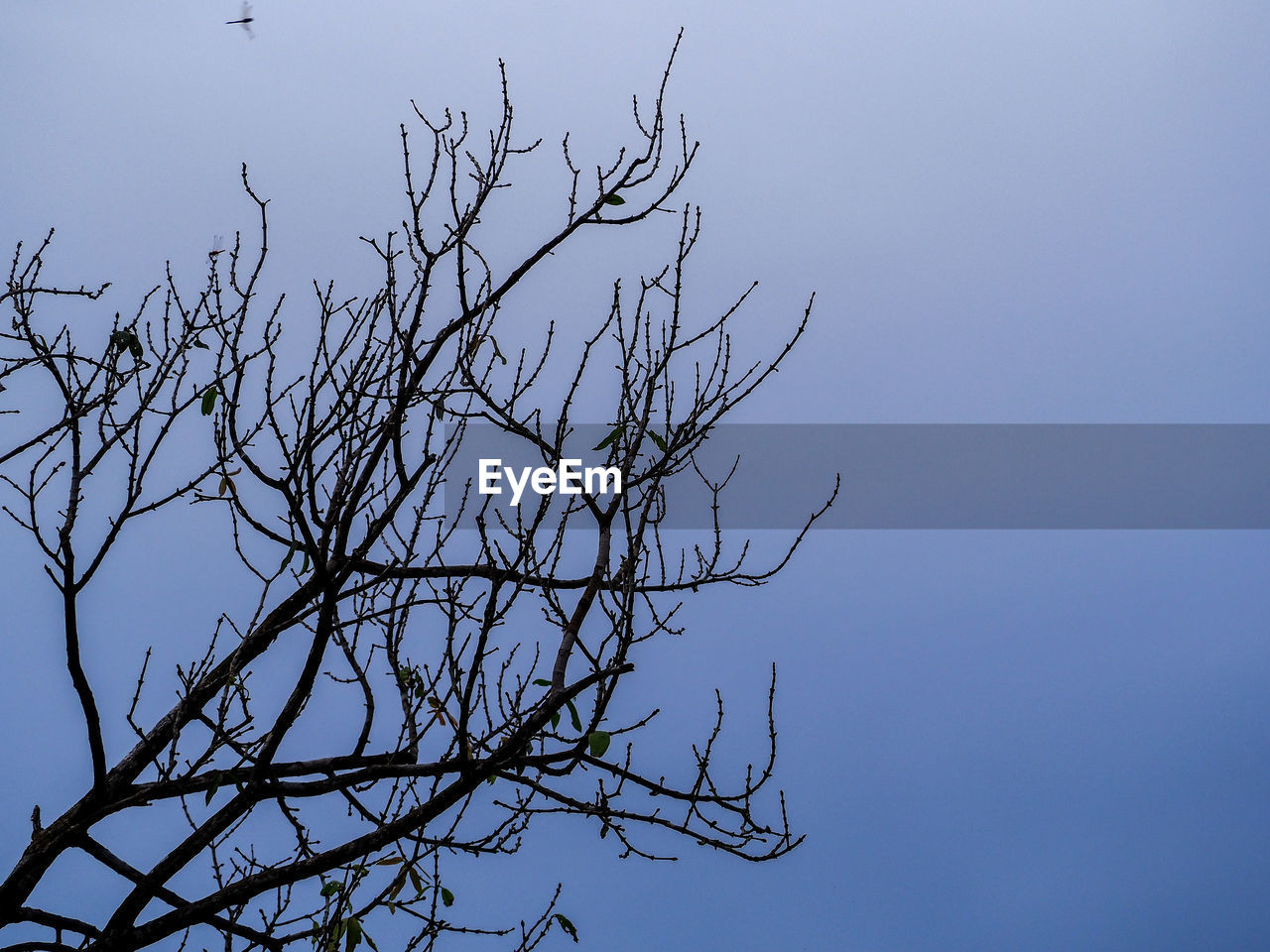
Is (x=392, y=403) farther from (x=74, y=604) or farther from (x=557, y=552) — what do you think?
(x=74, y=604)

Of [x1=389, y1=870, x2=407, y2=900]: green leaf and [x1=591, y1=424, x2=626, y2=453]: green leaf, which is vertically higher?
[x1=591, y1=424, x2=626, y2=453]: green leaf

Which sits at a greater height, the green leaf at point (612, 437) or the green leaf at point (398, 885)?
the green leaf at point (612, 437)

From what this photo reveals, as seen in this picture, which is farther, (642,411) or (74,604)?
(642,411)

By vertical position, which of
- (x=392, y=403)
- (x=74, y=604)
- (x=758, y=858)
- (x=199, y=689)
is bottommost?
(x=758, y=858)

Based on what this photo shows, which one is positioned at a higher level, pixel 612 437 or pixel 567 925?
pixel 612 437

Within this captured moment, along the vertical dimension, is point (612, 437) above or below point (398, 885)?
above

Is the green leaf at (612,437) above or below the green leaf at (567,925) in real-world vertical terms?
above

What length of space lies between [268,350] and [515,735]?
4.63 feet

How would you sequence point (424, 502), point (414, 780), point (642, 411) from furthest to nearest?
point (414, 780), point (642, 411), point (424, 502)

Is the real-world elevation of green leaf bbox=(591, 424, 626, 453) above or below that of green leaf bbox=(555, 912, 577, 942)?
above

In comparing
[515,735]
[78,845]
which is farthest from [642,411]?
[78,845]

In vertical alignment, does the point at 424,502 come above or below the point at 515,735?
above

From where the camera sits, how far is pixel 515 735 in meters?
2.76

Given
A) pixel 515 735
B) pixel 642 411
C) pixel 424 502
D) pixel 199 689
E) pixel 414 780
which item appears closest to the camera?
pixel 515 735
